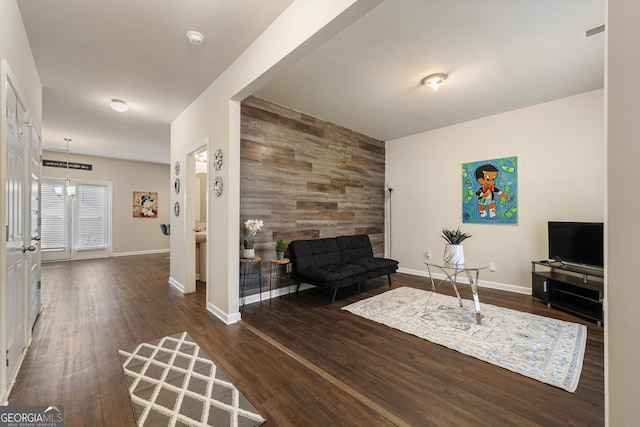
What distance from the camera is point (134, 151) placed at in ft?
22.4

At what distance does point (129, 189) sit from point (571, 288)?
10253mm

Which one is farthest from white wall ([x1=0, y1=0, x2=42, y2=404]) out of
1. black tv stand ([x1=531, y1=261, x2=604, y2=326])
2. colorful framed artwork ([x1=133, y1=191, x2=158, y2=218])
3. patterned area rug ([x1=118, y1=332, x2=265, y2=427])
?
colorful framed artwork ([x1=133, y1=191, x2=158, y2=218])

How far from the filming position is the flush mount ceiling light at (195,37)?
2.42 meters

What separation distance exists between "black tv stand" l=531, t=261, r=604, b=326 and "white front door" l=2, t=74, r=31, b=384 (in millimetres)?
5419

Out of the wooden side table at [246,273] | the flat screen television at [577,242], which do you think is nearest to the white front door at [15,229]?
the wooden side table at [246,273]

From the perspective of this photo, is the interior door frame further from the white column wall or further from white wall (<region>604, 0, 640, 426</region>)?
white wall (<region>604, 0, 640, 426</region>)

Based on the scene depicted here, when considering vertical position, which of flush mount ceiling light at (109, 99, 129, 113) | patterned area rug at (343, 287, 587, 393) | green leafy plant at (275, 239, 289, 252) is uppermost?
flush mount ceiling light at (109, 99, 129, 113)

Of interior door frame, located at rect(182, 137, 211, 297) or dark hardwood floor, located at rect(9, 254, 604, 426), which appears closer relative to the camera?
dark hardwood floor, located at rect(9, 254, 604, 426)

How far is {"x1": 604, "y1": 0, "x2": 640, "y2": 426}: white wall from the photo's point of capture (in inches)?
30.5

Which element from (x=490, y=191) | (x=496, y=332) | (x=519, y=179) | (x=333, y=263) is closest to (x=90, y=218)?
(x=333, y=263)

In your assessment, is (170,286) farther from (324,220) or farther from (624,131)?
(624,131)

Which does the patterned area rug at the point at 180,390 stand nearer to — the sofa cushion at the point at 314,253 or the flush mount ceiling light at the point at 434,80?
the sofa cushion at the point at 314,253

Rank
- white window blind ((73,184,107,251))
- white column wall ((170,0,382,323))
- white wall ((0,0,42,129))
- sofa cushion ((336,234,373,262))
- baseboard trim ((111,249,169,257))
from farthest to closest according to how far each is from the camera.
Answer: baseboard trim ((111,249,169,257)), white window blind ((73,184,107,251)), sofa cushion ((336,234,373,262)), white column wall ((170,0,382,323)), white wall ((0,0,42,129))

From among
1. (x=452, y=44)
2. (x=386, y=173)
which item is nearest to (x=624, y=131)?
(x=452, y=44)
